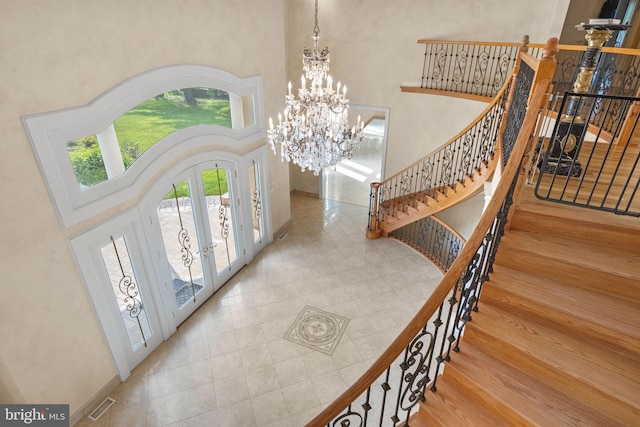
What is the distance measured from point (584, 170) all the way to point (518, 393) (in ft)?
7.17

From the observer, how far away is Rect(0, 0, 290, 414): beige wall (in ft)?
9.98

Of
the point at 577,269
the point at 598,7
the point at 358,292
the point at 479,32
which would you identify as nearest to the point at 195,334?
the point at 358,292

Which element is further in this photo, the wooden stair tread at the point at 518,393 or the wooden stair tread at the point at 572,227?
the wooden stair tread at the point at 572,227

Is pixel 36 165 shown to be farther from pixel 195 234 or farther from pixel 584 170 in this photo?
pixel 584 170

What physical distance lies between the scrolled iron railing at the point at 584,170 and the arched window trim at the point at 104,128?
4.06 m

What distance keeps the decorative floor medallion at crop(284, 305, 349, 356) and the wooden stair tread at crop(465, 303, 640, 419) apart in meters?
2.96

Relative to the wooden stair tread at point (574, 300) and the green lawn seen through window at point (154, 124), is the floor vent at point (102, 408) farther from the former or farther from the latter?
the wooden stair tread at point (574, 300)

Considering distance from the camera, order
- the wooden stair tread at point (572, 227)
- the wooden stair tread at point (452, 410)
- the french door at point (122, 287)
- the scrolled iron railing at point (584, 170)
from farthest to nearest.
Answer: the french door at point (122, 287)
the scrolled iron railing at point (584, 170)
the wooden stair tread at point (572, 227)
the wooden stair tread at point (452, 410)

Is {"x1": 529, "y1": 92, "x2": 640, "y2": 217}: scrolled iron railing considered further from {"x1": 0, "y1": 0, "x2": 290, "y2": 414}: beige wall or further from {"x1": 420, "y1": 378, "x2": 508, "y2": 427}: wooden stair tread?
{"x1": 0, "y1": 0, "x2": 290, "y2": 414}: beige wall

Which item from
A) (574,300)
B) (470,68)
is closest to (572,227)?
(574,300)

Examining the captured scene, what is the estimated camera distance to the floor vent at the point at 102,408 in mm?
4168

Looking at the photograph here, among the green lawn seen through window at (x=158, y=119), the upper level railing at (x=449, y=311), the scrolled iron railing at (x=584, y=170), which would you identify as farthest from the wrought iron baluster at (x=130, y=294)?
the scrolled iron railing at (x=584, y=170)

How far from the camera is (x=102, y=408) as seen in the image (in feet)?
13.9

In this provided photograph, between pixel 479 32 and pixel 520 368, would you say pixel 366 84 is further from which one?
pixel 520 368
